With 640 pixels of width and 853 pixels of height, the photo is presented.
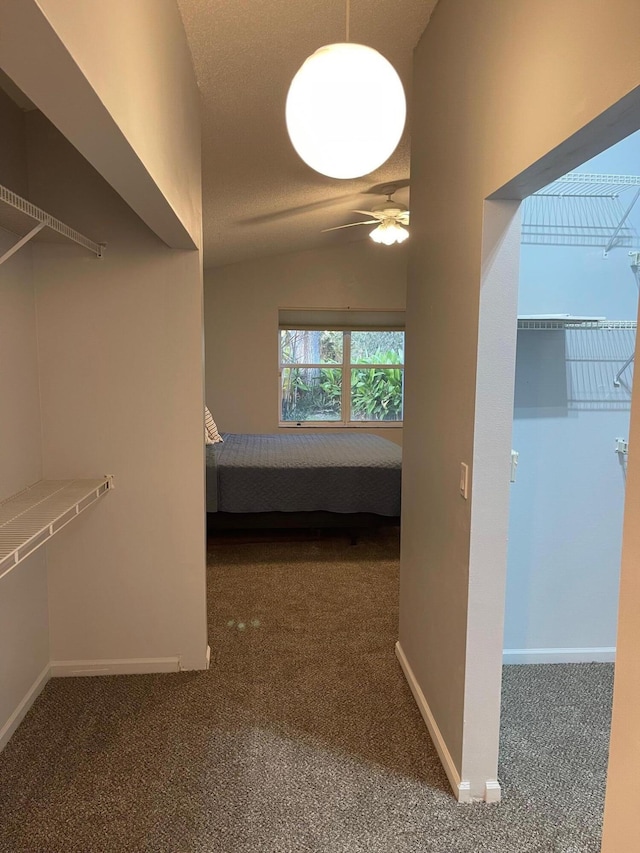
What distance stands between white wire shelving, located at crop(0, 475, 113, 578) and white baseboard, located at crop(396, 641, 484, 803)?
Answer: 60.2 inches

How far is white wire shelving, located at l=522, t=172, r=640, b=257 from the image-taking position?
2432 mm

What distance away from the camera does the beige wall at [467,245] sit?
3.54 feet

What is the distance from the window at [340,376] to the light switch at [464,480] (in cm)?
468

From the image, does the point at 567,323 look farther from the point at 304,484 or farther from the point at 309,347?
the point at 309,347

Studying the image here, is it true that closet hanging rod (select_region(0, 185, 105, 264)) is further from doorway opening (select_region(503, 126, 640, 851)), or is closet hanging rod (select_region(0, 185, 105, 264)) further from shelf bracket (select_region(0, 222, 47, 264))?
doorway opening (select_region(503, 126, 640, 851))

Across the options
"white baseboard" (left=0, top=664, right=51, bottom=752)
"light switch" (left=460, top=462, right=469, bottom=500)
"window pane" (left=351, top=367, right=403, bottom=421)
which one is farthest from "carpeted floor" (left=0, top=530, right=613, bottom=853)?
"window pane" (left=351, top=367, right=403, bottom=421)

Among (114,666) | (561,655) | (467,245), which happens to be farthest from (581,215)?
(114,666)

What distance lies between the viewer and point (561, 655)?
2.62m

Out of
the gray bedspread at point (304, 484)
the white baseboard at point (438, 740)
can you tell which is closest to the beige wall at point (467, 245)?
the white baseboard at point (438, 740)

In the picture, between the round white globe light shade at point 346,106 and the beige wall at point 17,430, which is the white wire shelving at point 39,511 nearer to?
the beige wall at point 17,430

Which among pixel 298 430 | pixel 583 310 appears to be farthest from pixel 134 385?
pixel 298 430

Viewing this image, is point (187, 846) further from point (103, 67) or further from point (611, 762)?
point (103, 67)

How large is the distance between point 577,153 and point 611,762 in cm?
123

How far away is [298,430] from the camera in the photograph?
635cm
